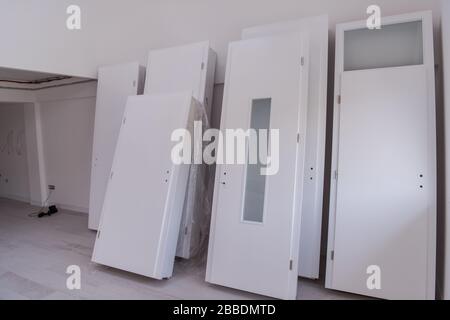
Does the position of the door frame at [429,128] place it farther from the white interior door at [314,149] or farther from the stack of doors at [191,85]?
the stack of doors at [191,85]

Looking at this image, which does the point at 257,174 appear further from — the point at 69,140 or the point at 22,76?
the point at 22,76

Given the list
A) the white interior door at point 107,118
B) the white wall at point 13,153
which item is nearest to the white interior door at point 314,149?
the white interior door at point 107,118

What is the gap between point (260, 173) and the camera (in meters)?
2.34

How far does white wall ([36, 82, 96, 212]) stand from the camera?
443cm

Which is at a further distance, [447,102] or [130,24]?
[130,24]

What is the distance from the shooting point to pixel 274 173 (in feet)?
7.45

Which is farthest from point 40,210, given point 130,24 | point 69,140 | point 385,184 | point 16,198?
point 385,184

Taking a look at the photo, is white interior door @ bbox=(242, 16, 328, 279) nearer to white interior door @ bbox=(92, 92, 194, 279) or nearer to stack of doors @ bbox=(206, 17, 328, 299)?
stack of doors @ bbox=(206, 17, 328, 299)

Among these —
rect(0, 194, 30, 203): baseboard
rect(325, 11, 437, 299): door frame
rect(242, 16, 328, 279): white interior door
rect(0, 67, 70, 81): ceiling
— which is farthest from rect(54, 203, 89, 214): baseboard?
rect(325, 11, 437, 299): door frame

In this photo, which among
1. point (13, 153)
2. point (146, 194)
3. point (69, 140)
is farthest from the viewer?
point (13, 153)

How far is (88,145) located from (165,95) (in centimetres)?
241

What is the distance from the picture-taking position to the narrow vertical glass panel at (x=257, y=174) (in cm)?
231

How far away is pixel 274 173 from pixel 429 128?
4.10 ft
